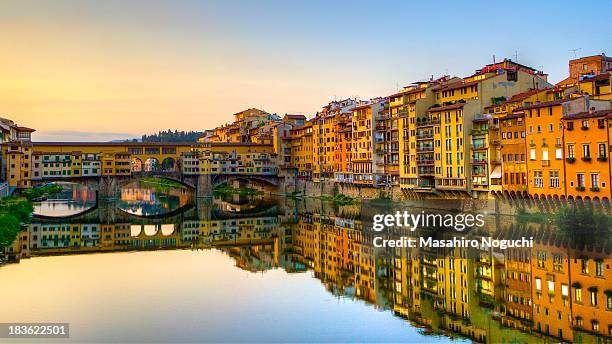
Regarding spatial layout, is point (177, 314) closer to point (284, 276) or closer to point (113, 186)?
point (284, 276)

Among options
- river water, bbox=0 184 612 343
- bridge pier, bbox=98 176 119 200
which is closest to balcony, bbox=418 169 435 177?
river water, bbox=0 184 612 343

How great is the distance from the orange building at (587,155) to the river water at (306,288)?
3163 mm

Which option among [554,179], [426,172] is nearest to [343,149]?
[426,172]

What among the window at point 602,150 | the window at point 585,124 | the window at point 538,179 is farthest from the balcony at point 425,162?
the window at point 602,150

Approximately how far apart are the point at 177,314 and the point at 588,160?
76.6 ft

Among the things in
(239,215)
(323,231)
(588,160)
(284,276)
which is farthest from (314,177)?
(284,276)

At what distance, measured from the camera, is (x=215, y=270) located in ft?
82.1

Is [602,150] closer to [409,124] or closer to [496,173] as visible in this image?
[496,173]

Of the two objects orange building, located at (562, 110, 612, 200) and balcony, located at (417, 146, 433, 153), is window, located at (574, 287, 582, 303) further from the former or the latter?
balcony, located at (417, 146, 433, 153)

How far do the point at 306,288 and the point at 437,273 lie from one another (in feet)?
16.8

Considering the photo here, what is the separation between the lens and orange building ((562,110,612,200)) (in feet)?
96.8

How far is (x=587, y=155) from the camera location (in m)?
30.5

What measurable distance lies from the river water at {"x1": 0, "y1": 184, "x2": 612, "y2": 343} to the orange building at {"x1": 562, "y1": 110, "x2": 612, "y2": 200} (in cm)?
316

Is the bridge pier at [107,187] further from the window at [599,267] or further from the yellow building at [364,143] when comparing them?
the window at [599,267]
